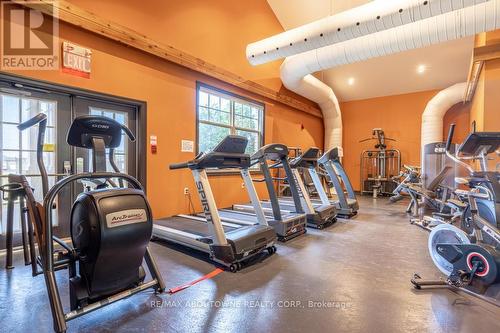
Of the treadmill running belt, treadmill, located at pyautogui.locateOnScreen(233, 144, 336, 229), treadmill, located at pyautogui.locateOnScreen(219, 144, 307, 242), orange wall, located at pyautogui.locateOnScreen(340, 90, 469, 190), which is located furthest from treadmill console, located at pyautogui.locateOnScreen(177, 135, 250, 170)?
orange wall, located at pyautogui.locateOnScreen(340, 90, 469, 190)

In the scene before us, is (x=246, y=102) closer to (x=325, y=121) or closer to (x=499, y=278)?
(x=325, y=121)

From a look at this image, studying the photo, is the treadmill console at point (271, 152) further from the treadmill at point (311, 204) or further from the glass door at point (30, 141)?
the glass door at point (30, 141)

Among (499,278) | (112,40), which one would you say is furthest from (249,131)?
(499,278)

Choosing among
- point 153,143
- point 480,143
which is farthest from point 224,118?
point 480,143

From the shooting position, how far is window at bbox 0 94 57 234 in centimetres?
294

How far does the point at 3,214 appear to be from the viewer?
2.94 m

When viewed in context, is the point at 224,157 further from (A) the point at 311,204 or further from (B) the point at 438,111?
(B) the point at 438,111

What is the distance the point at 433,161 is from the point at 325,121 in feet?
12.1

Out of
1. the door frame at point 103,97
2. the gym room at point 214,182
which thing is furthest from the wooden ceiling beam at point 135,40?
the door frame at point 103,97

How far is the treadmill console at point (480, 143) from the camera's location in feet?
7.59

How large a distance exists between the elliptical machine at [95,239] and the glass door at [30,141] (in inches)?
56.8

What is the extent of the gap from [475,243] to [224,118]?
4700mm

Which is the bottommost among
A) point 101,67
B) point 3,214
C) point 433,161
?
point 3,214

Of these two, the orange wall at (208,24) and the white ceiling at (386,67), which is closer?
the orange wall at (208,24)
